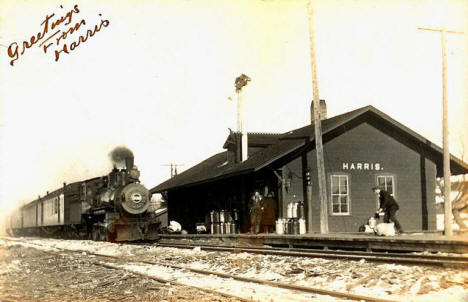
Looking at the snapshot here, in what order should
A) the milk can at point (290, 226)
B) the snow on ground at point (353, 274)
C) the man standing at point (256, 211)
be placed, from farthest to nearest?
the man standing at point (256, 211)
the milk can at point (290, 226)
the snow on ground at point (353, 274)

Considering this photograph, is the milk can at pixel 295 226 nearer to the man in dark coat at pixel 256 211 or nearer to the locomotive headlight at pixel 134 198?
the man in dark coat at pixel 256 211

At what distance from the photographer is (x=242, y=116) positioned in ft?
82.7

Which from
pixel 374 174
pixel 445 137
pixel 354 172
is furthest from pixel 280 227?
pixel 445 137

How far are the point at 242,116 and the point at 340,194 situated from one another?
6.78m

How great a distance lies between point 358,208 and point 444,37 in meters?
6.88

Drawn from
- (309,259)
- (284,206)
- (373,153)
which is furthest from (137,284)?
(373,153)

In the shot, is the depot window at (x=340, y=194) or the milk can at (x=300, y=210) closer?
the milk can at (x=300, y=210)

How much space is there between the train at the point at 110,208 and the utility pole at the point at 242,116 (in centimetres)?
509

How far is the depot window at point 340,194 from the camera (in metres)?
20.3

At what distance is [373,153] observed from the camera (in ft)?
69.6

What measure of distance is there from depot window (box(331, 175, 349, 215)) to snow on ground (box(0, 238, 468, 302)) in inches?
304

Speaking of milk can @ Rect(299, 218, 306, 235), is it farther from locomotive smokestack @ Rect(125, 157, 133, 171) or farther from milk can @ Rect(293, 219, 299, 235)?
locomotive smokestack @ Rect(125, 157, 133, 171)

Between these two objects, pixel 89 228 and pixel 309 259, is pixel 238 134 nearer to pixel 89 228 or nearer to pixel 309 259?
pixel 89 228

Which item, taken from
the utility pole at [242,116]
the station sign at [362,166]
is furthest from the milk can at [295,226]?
the utility pole at [242,116]
